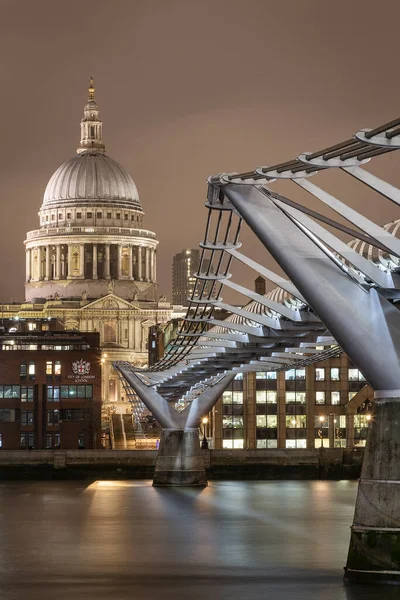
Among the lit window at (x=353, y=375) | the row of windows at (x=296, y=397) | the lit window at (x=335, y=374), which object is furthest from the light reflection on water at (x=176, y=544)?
the lit window at (x=353, y=375)

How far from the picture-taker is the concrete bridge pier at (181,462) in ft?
268

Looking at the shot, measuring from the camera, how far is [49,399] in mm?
113312

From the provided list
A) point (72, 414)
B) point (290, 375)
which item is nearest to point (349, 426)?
point (290, 375)

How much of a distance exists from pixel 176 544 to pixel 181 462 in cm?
3342

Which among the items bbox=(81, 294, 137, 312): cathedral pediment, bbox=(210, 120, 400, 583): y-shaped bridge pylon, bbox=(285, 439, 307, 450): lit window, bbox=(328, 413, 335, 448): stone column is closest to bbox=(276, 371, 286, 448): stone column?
bbox=(285, 439, 307, 450): lit window

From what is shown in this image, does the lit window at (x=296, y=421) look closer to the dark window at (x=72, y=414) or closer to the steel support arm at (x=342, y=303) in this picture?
the dark window at (x=72, y=414)

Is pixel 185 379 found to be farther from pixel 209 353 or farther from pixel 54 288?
pixel 54 288

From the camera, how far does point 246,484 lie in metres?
86.8

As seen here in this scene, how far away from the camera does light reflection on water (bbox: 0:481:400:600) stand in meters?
37.2

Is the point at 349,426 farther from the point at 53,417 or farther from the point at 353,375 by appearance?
the point at 53,417

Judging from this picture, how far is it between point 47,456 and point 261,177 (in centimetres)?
6557

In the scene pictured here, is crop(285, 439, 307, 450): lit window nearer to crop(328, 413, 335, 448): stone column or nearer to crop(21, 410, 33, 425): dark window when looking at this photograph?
crop(328, 413, 335, 448): stone column

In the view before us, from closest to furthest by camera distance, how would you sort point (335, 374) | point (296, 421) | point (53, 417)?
point (296, 421) < point (335, 374) < point (53, 417)

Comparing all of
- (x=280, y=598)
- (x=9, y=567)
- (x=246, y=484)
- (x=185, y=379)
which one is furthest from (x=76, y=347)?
(x=280, y=598)
